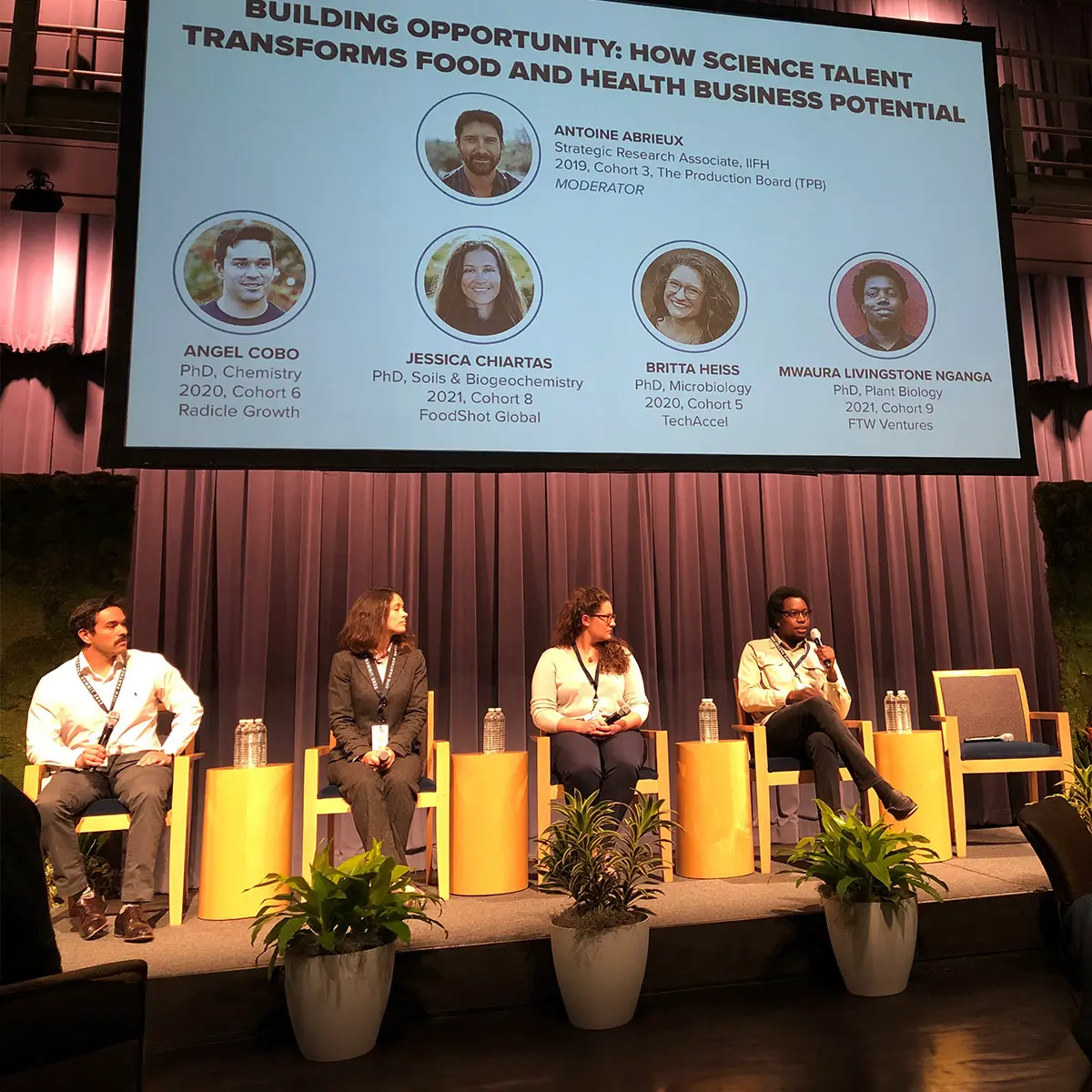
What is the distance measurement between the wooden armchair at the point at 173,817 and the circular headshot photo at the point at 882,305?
2928 mm

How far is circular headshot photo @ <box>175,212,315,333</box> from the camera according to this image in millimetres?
3225

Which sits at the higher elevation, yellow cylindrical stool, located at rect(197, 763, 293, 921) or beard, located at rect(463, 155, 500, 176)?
beard, located at rect(463, 155, 500, 176)

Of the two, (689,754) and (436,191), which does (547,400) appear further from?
(689,754)

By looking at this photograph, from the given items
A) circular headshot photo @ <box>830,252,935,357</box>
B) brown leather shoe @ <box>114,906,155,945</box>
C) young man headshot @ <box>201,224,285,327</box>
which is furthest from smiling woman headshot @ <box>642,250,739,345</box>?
brown leather shoe @ <box>114,906,155,945</box>

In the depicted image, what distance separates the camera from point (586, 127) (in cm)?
365

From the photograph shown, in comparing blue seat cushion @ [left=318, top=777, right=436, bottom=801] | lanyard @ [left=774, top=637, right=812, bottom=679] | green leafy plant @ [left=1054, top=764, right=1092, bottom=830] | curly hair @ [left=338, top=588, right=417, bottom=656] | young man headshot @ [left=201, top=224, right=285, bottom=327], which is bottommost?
green leafy plant @ [left=1054, top=764, right=1092, bottom=830]

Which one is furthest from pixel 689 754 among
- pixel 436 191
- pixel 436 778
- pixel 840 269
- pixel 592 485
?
pixel 436 191

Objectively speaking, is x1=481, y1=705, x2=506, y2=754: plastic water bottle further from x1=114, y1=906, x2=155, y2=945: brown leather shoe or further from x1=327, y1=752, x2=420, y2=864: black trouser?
x1=114, y1=906, x2=155, y2=945: brown leather shoe

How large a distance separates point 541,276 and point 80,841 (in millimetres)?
2736

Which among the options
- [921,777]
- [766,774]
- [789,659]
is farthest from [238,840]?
[921,777]

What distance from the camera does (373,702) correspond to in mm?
3391

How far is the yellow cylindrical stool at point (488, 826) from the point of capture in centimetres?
327

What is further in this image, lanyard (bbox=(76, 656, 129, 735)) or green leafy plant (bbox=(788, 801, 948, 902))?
lanyard (bbox=(76, 656, 129, 735))

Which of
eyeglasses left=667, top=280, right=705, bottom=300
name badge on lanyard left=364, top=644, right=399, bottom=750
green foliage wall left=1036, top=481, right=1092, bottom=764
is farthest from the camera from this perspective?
green foliage wall left=1036, top=481, right=1092, bottom=764
